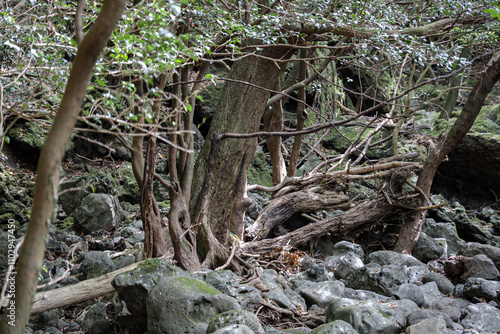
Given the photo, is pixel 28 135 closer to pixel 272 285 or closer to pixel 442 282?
pixel 272 285

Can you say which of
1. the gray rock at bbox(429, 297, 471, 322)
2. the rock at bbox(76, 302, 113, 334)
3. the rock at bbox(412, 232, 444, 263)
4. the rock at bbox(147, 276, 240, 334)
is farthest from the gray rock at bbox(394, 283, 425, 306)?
the rock at bbox(76, 302, 113, 334)

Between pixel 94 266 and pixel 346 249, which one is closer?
pixel 94 266

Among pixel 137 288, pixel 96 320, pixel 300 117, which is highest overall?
pixel 300 117

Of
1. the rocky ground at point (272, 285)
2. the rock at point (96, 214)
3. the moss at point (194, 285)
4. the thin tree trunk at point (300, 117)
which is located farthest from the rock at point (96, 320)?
the thin tree trunk at point (300, 117)

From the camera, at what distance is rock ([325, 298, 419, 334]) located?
3.51 m

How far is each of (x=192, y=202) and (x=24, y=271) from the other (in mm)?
3747

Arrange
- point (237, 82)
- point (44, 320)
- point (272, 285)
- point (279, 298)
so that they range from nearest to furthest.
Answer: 1. point (44, 320)
2. point (279, 298)
3. point (272, 285)
4. point (237, 82)


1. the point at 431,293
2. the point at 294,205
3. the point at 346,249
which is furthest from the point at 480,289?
the point at 294,205

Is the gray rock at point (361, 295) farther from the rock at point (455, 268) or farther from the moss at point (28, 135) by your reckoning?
the moss at point (28, 135)

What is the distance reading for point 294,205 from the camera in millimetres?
7008

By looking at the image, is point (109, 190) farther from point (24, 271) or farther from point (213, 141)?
point (24, 271)

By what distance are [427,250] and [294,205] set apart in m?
2.21

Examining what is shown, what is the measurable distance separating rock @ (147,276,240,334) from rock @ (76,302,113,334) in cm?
72

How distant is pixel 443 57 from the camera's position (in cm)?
491
